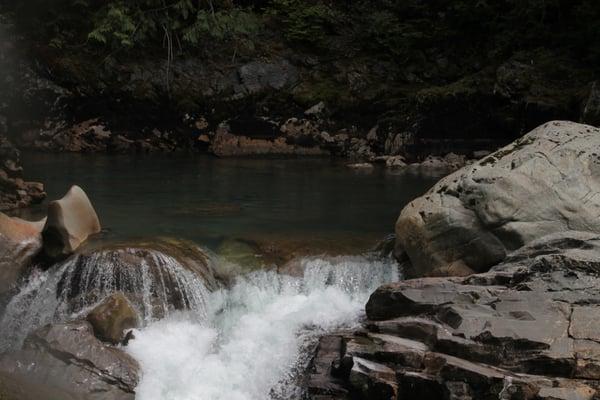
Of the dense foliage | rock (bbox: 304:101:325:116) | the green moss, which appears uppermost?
the dense foliage

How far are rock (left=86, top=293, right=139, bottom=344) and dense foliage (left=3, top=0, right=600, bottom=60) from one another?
1528 cm

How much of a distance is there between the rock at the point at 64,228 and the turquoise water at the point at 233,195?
67 centimetres

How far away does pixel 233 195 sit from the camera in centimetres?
1291

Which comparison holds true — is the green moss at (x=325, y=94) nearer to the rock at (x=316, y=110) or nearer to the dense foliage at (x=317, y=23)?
the rock at (x=316, y=110)

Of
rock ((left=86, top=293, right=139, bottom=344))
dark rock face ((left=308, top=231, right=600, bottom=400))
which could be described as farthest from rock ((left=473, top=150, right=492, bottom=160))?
rock ((left=86, top=293, right=139, bottom=344))

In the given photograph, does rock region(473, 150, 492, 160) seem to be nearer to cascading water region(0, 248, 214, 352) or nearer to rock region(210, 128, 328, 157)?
rock region(210, 128, 328, 157)

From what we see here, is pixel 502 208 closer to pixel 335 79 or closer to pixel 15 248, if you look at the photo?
pixel 15 248

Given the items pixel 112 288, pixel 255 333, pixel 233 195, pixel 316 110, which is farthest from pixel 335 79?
pixel 255 333

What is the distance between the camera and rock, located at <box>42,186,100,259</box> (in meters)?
7.96

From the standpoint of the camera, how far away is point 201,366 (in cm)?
668

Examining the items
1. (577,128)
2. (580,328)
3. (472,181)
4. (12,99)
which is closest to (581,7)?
(577,128)

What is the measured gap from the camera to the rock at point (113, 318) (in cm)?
669

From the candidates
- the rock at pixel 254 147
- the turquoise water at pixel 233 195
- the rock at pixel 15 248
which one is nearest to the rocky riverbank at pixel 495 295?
the turquoise water at pixel 233 195

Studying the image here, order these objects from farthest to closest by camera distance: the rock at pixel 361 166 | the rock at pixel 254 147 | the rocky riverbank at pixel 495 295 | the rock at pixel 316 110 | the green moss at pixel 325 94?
1. the green moss at pixel 325 94
2. the rock at pixel 316 110
3. the rock at pixel 254 147
4. the rock at pixel 361 166
5. the rocky riverbank at pixel 495 295
